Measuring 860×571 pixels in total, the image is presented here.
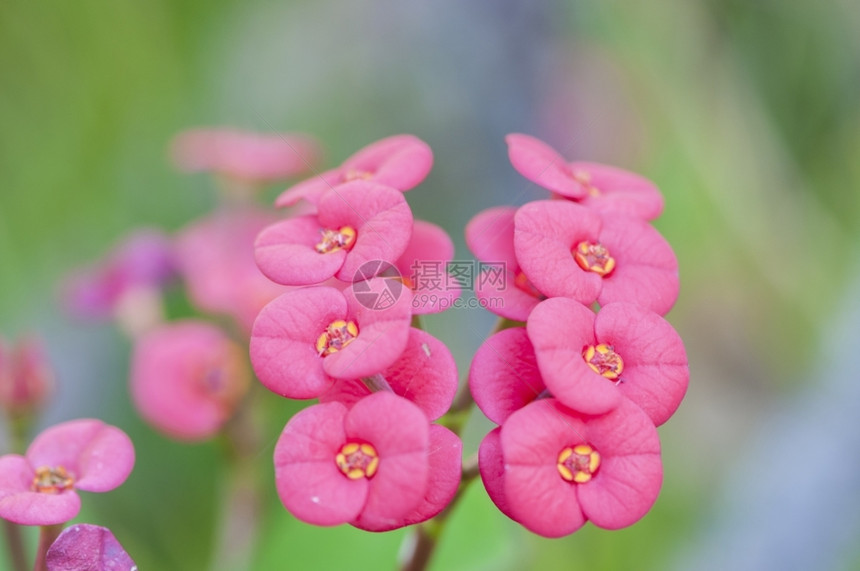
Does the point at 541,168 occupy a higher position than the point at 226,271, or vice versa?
the point at 541,168

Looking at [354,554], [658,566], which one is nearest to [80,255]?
[354,554]

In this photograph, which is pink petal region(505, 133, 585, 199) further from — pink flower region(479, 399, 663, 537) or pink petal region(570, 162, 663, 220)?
pink flower region(479, 399, 663, 537)

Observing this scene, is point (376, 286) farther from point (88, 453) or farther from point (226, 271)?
point (226, 271)

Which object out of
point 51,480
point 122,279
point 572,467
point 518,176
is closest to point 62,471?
point 51,480

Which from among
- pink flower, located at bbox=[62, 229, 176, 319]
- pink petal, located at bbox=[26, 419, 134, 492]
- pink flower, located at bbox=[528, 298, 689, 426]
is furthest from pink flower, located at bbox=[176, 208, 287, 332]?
pink flower, located at bbox=[528, 298, 689, 426]

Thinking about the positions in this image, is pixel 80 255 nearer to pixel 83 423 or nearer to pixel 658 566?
pixel 83 423
